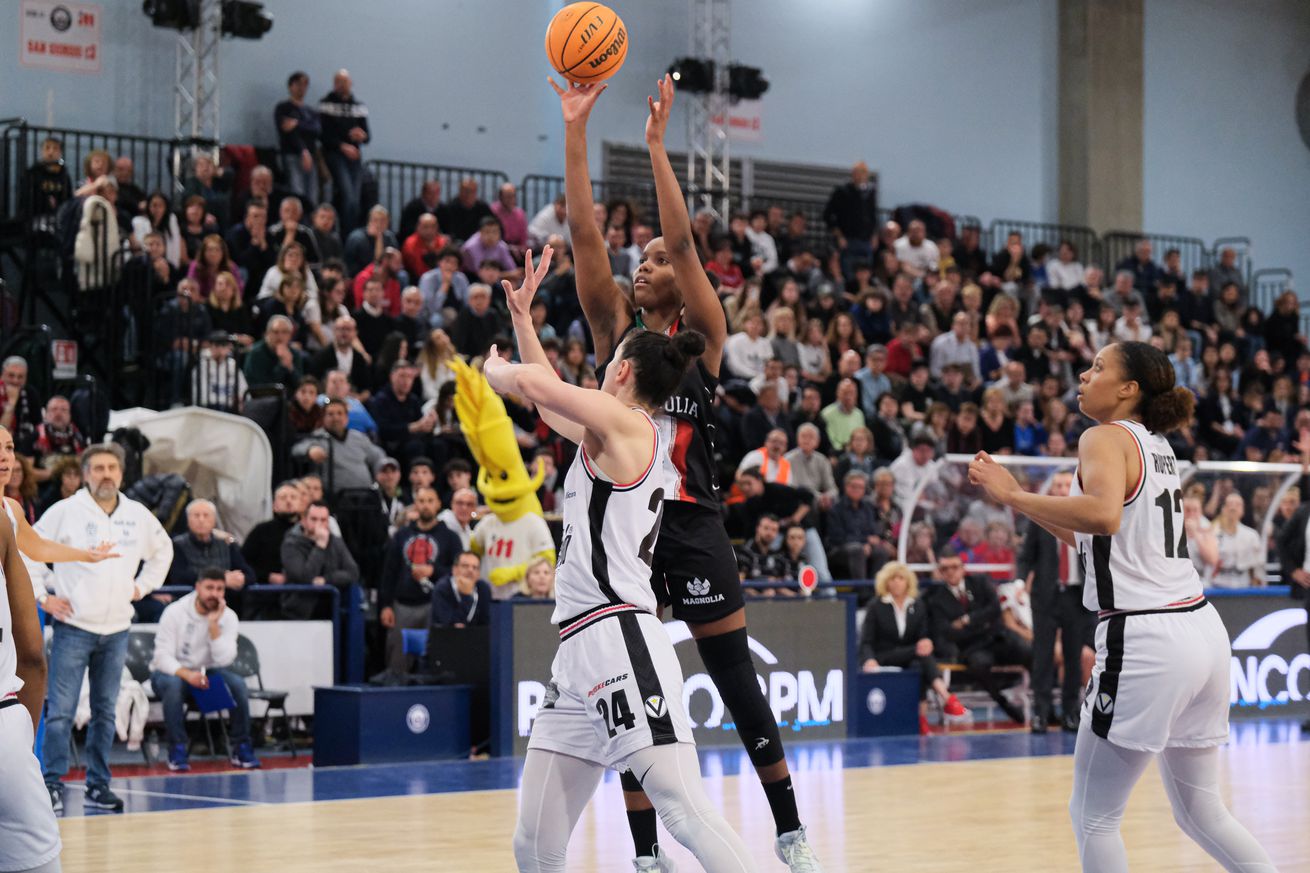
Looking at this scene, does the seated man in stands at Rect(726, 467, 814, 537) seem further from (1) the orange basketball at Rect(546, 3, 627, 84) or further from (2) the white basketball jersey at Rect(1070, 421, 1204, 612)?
(2) the white basketball jersey at Rect(1070, 421, 1204, 612)

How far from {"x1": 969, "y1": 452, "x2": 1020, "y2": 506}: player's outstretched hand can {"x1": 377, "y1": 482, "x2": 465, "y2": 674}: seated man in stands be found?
7.80m

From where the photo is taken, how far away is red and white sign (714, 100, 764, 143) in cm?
2320

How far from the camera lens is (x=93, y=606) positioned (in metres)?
8.96

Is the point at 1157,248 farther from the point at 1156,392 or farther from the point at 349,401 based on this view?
the point at 1156,392

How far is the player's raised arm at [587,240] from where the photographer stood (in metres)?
5.62

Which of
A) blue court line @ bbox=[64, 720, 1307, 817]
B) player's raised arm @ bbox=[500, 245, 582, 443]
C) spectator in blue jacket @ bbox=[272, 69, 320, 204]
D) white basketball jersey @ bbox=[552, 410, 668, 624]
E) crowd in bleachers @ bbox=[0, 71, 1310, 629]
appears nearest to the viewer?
white basketball jersey @ bbox=[552, 410, 668, 624]

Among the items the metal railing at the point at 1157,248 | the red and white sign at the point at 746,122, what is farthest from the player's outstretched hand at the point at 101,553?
the metal railing at the point at 1157,248

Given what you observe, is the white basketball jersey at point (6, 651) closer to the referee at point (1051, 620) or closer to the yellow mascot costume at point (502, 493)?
the yellow mascot costume at point (502, 493)

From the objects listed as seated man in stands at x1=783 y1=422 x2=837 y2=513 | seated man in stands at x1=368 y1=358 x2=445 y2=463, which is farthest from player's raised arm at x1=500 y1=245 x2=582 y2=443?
seated man in stands at x1=783 y1=422 x2=837 y2=513

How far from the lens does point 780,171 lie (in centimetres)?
2378

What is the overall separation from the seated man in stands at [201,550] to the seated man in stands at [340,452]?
70.1 inches

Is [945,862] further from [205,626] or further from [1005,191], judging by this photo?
[1005,191]

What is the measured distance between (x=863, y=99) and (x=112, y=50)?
10.7 metres

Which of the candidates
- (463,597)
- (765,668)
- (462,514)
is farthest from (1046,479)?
(463,597)
